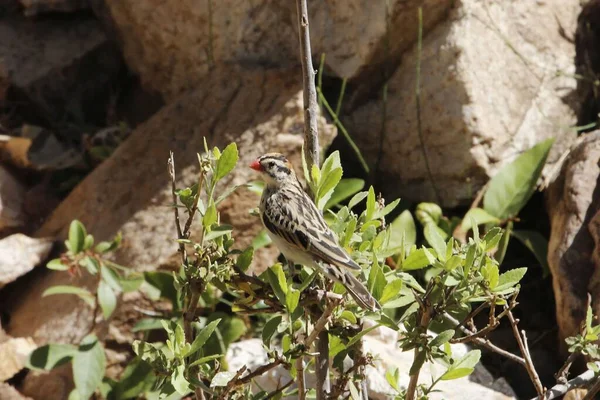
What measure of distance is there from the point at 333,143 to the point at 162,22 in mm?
1457

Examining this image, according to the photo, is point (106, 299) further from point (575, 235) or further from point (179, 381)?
point (575, 235)

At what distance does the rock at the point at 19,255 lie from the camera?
16.5ft

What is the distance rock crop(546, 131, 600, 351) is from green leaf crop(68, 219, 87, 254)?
232 centimetres

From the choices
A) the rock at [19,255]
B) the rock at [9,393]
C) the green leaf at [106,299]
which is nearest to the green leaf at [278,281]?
the green leaf at [106,299]

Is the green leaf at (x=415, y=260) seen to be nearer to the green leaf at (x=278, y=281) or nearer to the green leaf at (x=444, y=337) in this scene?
the green leaf at (x=444, y=337)

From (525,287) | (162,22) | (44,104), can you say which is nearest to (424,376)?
(525,287)

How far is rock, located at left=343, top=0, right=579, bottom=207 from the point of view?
16.3ft

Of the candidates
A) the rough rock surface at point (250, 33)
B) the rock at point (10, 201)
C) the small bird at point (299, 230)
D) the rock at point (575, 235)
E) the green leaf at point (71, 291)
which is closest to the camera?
the small bird at point (299, 230)

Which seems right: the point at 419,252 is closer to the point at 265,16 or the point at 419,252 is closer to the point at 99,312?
the point at 99,312

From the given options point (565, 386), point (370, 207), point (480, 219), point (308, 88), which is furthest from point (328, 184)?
point (480, 219)

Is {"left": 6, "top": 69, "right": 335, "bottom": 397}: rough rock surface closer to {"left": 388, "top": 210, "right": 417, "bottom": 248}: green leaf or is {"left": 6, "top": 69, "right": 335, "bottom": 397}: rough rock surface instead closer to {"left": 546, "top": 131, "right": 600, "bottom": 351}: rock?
{"left": 388, "top": 210, "right": 417, "bottom": 248}: green leaf

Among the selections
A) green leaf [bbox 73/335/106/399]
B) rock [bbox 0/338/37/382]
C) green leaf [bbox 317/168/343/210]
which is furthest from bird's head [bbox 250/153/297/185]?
rock [bbox 0/338/37/382]

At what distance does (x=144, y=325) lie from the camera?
14.8 feet

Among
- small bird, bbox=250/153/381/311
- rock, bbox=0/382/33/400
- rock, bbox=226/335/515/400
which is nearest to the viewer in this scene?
small bird, bbox=250/153/381/311
